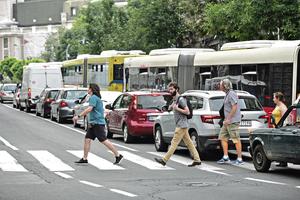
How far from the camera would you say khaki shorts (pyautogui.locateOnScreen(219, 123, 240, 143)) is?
1584cm

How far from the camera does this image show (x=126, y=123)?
21.5 metres

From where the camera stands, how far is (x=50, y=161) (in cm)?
1636

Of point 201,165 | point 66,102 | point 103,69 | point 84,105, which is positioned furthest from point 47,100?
point 201,165

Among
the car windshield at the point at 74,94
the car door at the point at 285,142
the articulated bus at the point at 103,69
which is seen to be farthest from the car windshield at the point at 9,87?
the car door at the point at 285,142

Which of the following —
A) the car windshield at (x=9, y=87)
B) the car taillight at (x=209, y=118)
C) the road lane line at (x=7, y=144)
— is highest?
the car taillight at (x=209, y=118)

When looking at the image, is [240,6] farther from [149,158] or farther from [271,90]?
[149,158]

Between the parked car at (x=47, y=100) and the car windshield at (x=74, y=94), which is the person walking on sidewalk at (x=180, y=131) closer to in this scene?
the car windshield at (x=74, y=94)

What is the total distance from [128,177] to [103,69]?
2672 centimetres

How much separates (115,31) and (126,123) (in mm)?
37466

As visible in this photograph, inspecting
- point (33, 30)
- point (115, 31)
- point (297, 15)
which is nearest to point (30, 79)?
point (115, 31)

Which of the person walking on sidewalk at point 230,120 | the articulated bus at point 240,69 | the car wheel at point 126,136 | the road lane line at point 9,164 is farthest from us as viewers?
the car wheel at point 126,136

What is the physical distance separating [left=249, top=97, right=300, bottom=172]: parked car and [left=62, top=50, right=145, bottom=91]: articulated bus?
23.6 meters

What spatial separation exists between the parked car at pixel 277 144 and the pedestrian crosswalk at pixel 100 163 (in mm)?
792

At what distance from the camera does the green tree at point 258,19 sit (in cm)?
2639
